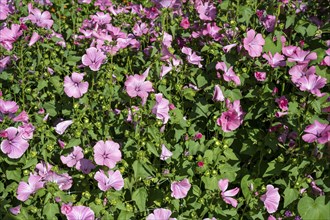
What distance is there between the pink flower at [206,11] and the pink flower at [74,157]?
116 cm

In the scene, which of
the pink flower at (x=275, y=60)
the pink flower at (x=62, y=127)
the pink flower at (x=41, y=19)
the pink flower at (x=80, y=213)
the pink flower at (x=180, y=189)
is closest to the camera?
the pink flower at (x=80, y=213)

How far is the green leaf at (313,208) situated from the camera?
82.4 inches

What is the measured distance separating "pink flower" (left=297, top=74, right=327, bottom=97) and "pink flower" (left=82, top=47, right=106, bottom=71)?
38.8 inches

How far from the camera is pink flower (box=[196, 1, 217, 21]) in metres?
2.96

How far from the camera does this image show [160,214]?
205 centimetres

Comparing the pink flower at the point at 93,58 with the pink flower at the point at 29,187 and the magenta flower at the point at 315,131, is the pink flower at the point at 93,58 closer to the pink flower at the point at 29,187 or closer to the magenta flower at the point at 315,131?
the pink flower at the point at 29,187

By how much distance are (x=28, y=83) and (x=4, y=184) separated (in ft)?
1.80

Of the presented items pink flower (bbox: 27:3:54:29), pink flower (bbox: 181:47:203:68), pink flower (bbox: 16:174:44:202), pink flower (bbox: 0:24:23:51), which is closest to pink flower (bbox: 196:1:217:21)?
pink flower (bbox: 181:47:203:68)

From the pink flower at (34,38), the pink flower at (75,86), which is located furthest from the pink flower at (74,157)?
the pink flower at (34,38)

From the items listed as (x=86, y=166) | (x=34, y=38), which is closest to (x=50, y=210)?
(x=86, y=166)

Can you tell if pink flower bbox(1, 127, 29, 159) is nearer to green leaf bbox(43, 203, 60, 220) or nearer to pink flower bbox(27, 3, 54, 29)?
green leaf bbox(43, 203, 60, 220)

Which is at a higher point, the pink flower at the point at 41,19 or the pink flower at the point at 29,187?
the pink flower at the point at 41,19

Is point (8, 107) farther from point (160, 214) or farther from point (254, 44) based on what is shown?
point (254, 44)

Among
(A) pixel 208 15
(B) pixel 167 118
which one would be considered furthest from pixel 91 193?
(A) pixel 208 15
